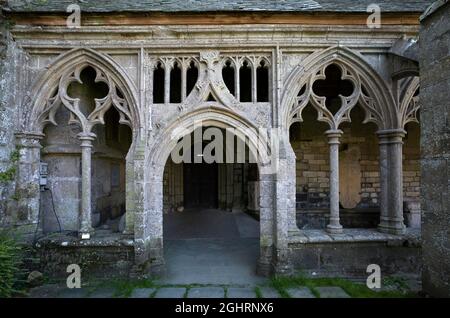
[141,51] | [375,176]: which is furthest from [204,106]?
[375,176]

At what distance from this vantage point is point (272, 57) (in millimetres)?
4395

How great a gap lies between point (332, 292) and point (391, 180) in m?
2.18

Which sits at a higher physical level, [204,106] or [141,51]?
[141,51]

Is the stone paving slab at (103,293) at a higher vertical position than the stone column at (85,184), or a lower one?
lower

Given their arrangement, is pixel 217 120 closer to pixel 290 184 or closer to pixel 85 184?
pixel 290 184

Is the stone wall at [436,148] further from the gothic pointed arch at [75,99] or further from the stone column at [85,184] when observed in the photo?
the stone column at [85,184]

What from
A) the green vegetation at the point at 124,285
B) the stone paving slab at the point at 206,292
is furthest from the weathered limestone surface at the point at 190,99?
the stone paving slab at the point at 206,292

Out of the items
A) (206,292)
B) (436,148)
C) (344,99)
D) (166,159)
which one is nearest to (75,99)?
(166,159)

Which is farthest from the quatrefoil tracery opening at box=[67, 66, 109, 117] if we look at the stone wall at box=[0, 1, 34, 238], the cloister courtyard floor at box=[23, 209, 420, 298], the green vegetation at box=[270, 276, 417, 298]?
the green vegetation at box=[270, 276, 417, 298]

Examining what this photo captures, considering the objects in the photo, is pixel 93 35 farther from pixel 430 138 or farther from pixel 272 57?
pixel 430 138

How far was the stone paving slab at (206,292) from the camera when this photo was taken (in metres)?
3.57

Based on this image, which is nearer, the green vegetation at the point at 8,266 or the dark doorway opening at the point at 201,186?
the green vegetation at the point at 8,266

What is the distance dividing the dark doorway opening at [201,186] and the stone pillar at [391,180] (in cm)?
634

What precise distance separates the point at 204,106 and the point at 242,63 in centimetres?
99
